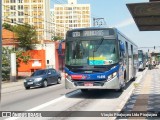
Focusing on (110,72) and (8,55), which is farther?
(8,55)

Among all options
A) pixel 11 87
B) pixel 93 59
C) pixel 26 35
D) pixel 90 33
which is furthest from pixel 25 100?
pixel 26 35

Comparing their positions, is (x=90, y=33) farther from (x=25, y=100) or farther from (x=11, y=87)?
(x=11, y=87)

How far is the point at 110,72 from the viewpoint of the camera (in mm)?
16203

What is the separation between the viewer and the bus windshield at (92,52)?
53.7 ft

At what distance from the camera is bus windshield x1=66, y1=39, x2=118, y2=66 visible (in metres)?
16.4

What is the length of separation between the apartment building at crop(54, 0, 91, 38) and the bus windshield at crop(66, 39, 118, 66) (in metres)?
66.5

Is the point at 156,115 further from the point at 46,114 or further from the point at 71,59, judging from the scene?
the point at 71,59

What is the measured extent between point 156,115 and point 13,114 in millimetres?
4544

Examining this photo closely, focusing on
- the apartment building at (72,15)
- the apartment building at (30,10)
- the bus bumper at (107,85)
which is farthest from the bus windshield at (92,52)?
the apartment building at (30,10)

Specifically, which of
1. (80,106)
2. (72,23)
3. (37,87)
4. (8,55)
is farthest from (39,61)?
(80,106)

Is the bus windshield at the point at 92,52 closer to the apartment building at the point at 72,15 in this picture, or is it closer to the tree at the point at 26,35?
the tree at the point at 26,35

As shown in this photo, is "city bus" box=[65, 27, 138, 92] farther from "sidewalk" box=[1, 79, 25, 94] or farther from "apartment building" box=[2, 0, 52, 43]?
"apartment building" box=[2, 0, 52, 43]

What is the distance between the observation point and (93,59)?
53.6ft

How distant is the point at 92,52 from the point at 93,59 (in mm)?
335
